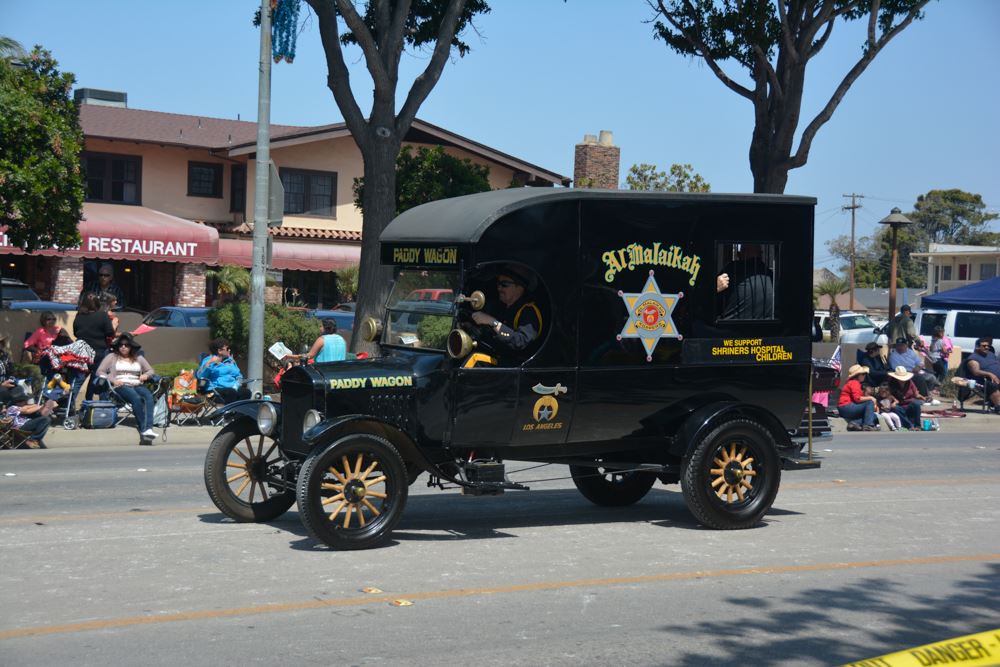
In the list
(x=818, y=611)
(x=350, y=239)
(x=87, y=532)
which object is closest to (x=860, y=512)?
(x=818, y=611)

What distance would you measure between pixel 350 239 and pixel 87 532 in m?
33.0

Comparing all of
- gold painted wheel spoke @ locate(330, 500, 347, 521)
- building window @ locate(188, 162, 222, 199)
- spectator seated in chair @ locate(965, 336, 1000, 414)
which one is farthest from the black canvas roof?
building window @ locate(188, 162, 222, 199)

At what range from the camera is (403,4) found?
18734mm

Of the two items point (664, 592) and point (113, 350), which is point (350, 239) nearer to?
point (113, 350)

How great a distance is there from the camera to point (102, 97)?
44.6 metres

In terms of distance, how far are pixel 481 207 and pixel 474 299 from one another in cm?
72

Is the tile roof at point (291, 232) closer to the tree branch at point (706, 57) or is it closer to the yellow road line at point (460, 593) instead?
the tree branch at point (706, 57)

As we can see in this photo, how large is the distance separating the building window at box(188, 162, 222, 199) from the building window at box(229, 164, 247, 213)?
41 cm

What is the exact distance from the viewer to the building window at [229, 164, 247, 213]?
40.3 meters

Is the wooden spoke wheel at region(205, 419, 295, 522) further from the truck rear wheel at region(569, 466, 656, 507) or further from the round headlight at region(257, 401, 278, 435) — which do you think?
the truck rear wheel at region(569, 466, 656, 507)

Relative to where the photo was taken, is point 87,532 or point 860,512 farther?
point 860,512

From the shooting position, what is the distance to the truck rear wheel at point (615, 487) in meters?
10.7

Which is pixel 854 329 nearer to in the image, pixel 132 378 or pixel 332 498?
pixel 132 378

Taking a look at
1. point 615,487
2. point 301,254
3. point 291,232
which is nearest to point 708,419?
point 615,487
